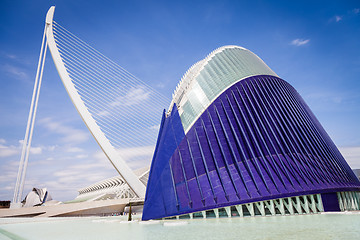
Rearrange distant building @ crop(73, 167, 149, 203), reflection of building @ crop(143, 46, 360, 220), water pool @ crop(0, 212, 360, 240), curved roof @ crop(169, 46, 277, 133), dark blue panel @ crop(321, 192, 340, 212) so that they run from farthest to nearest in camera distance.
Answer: distant building @ crop(73, 167, 149, 203), curved roof @ crop(169, 46, 277, 133), dark blue panel @ crop(321, 192, 340, 212), reflection of building @ crop(143, 46, 360, 220), water pool @ crop(0, 212, 360, 240)

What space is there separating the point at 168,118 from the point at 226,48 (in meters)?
16.4

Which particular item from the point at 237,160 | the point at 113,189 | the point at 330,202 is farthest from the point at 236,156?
the point at 113,189

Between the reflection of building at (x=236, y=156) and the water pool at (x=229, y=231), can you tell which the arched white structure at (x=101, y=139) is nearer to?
the reflection of building at (x=236, y=156)

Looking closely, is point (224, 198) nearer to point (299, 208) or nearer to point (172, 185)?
point (172, 185)

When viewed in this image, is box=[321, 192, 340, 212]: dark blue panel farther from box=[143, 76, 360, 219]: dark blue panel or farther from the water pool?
the water pool

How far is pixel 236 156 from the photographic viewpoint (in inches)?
800

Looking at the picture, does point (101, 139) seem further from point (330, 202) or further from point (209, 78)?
point (330, 202)

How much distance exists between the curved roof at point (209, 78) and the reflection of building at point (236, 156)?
118 mm

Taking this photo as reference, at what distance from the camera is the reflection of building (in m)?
17.5

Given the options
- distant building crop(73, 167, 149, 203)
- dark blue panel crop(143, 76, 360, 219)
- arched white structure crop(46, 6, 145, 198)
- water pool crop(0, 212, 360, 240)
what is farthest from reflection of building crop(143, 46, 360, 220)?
distant building crop(73, 167, 149, 203)

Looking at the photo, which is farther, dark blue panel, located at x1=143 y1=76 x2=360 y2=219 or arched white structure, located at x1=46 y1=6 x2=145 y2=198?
arched white structure, located at x1=46 y1=6 x2=145 y2=198

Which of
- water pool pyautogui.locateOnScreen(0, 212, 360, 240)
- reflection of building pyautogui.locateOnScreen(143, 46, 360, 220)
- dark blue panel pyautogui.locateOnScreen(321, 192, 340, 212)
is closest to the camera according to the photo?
water pool pyautogui.locateOnScreen(0, 212, 360, 240)

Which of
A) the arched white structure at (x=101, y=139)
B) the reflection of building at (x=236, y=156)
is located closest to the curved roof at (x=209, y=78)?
the reflection of building at (x=236, y=156)

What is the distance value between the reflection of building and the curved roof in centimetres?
12
